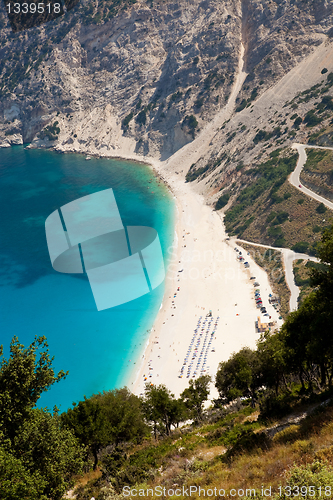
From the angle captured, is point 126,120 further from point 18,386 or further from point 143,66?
point 18,386

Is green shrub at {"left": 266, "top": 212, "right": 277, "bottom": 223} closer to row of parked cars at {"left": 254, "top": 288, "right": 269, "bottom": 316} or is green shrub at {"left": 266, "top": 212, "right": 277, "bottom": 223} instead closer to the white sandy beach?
the white sandy beach

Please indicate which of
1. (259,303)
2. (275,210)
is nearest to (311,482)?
(259,303)

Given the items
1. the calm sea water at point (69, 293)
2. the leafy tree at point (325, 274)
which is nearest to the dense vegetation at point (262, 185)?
the calm sea water at point (69, 293)

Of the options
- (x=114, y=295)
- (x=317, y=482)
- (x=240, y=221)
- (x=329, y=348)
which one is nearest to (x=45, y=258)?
(x=114, y=295)

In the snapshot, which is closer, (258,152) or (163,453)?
(163,453)

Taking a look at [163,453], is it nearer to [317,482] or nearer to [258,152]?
[317,482]

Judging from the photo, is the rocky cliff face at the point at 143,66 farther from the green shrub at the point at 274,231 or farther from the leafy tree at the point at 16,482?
the leafy tree at the point at 16,482

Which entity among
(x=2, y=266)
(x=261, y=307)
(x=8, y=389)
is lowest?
(x=2, y=266)
